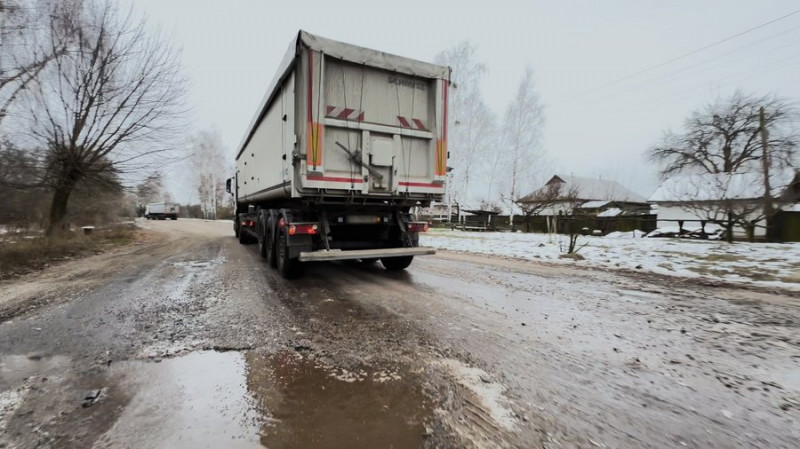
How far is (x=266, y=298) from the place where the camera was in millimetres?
4992

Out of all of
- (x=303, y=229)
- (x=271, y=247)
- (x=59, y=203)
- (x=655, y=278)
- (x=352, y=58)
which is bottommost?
(x=655, y=278)

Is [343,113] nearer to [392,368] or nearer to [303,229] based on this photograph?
[303,229]

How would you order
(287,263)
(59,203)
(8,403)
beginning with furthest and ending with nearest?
(59,203), (287,263), (8,403)

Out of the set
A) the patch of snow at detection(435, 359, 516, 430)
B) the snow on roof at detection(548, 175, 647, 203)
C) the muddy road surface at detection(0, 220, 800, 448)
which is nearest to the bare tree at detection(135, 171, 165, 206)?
the muddy road surface at detection(0, 220, 800, 448)

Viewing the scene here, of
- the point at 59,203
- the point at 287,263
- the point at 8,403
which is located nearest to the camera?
the point at 8,403

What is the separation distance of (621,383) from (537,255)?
8384mm

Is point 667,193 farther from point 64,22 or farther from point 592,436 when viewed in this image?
point 64,22

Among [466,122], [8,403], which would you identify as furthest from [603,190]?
[8,403]

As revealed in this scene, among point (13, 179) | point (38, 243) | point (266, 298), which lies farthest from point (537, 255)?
point (13, 179)

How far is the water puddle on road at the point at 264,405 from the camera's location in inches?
77.8

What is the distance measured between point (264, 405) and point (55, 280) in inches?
256

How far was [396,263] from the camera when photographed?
736 centimetres

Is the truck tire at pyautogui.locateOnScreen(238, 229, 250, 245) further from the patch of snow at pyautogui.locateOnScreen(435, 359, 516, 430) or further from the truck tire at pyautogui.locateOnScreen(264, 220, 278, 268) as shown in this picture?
the patch of snow at pyautogui.locateOnScreen(435, 359, 516, 430)

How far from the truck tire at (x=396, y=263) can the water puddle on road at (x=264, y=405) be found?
14.2 feet
